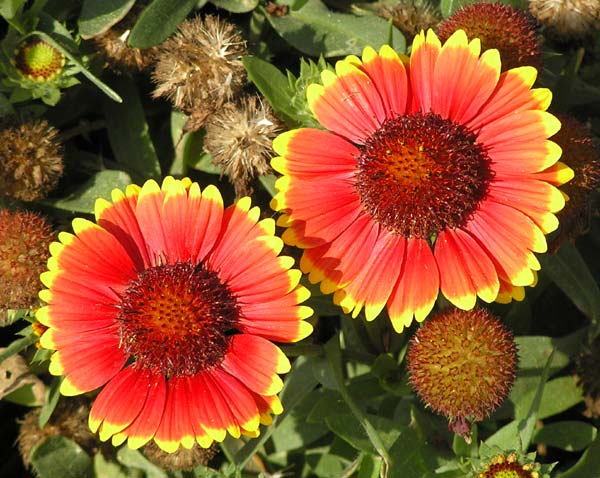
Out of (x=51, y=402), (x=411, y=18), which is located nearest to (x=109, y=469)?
(x=51, y=402)

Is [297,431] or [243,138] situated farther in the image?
[297,431]

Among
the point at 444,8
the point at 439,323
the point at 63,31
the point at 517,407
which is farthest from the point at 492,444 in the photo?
the point at 63,31

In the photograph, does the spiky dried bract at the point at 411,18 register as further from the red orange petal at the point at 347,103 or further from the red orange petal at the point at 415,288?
the red orange petal at the point at 415,288

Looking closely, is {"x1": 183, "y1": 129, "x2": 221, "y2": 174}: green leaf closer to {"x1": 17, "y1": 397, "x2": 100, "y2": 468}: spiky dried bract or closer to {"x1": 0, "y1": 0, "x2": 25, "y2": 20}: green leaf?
{"x1": 0, "y1": 0, "x2": 25, "y2": 20}: green leaf

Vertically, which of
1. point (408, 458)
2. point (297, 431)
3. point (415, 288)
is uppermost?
point (415, 288)

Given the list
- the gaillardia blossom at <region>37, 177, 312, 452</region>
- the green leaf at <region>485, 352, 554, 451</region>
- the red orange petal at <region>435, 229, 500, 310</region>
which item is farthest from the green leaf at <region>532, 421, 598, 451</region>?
the gaillardia blossom at <region>37, 177, 312, 452</region>

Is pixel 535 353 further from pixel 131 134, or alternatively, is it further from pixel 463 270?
pixel 131 134

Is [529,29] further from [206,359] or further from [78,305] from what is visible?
[78,305]
